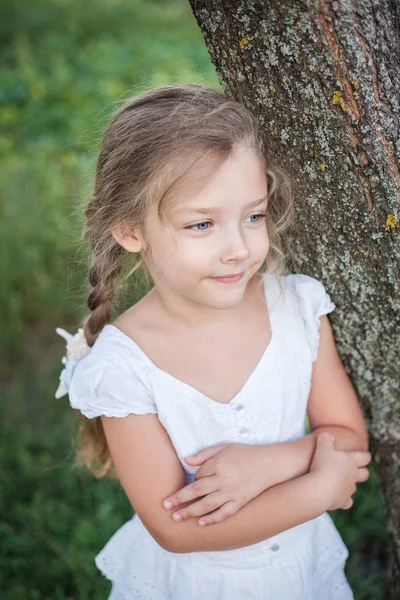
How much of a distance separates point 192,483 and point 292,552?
17.0 inches

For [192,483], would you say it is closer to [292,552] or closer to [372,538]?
[292,552]

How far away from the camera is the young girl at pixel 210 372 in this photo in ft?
5.36

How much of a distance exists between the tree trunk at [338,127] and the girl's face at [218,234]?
4.7 inches

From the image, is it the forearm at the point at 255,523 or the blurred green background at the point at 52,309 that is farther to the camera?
the blurred green background at the point at 52,309

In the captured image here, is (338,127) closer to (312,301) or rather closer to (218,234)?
(218,234)

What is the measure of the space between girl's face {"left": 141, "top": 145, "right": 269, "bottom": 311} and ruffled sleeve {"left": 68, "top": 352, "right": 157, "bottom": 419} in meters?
0.27

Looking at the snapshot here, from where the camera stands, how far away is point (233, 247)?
5.24 ft

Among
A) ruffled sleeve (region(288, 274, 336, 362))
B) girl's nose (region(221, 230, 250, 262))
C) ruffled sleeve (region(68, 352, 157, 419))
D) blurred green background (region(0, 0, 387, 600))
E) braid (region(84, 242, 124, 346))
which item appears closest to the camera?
girl's nose (region(221, 230, 250, 262))

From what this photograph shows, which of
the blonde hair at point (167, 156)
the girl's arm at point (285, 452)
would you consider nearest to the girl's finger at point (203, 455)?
the girl's arm at point (285, 452)

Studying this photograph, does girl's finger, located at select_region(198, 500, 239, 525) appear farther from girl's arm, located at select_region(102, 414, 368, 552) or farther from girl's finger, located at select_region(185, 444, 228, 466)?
girl's finger, located at select_region(185, 444, 228, 466)

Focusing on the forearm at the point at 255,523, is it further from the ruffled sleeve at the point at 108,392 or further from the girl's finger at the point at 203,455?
the ruffled sleeve at the point at 108,392

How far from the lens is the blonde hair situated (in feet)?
5.31

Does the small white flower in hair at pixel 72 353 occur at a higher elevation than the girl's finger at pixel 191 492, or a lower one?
higher

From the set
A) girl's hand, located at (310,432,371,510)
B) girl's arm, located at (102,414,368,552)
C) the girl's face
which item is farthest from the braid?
girl's hand, located at (310,432,371,510)
